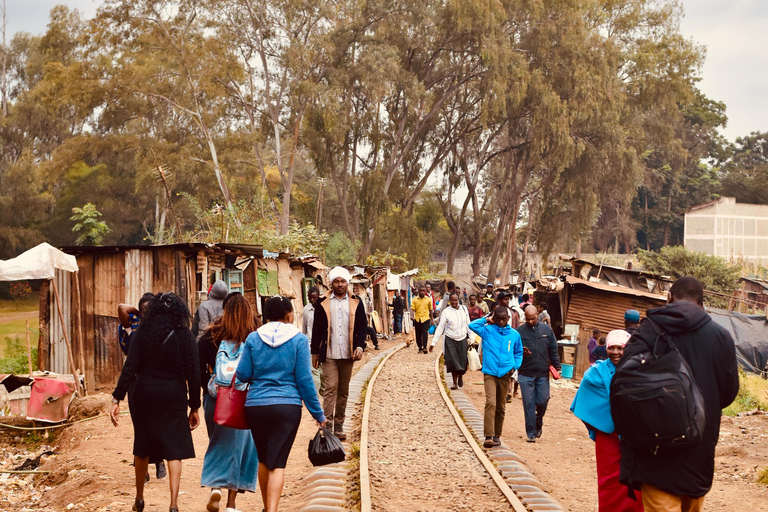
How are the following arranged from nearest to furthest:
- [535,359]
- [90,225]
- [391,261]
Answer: [535,359]
[391,261]
[90,225]

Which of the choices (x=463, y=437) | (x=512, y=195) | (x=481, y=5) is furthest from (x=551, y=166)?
(x=463, y=437)

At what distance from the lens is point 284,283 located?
62.8ft

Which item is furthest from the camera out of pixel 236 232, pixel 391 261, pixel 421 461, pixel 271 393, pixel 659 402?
pixel 391 261

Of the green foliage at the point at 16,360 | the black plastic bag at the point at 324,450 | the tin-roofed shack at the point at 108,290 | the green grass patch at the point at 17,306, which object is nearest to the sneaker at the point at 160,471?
the black plastic bag at the point at 324,450

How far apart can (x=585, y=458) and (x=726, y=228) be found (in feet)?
180

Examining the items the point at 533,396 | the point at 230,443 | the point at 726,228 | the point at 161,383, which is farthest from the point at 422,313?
the point at 726,228

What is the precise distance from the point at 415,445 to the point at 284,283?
9675 mm

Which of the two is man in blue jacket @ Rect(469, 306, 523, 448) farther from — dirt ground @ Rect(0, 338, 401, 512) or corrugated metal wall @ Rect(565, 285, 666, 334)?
corrugated metal wall @ Rect(565, 285, 666, 334)

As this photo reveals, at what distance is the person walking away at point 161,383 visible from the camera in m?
5.98

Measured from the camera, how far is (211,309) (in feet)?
28.4

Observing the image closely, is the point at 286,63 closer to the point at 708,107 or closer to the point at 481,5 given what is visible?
the point at 481,5

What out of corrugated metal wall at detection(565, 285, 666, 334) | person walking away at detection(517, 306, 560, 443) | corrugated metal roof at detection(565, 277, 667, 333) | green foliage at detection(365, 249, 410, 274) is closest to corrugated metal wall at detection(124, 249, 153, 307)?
person walking away at detection(517, 306, 560, 443)

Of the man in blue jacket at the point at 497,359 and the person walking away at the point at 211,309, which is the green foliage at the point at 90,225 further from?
the man in blue jacket at the point at 497,359

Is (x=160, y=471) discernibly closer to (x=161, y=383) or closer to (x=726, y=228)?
(x=161, y=383)
